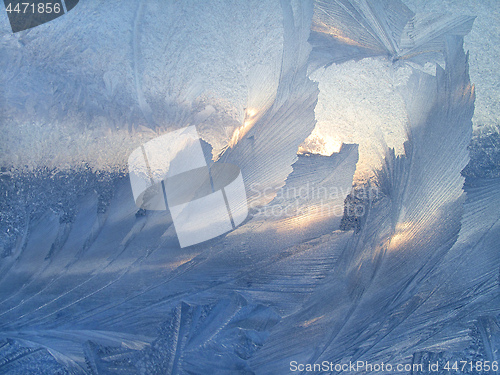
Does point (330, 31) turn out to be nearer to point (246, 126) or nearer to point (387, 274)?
point (246, 126)

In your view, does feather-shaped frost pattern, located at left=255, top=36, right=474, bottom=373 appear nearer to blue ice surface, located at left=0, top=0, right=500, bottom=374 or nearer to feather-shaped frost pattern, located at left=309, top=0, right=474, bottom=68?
blue ice surface, located at left=0, top=0, right=500, bottom=374

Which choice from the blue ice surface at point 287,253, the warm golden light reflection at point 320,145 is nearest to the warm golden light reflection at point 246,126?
the blue ice surface at point 287,253

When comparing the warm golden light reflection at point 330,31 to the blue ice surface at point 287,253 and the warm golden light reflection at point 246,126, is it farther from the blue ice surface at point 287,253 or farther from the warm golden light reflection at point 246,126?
the warm golden light reflection at point 246,126

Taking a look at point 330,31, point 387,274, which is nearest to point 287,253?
point 387,274

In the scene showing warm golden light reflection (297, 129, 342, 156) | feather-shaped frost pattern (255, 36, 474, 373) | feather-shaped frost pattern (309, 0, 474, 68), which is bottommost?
feather-shaped frost pattern (255, 36, 474, 373)

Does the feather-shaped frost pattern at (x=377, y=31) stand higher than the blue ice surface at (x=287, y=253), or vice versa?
the feather-shaped frost pattern at (x=377, y=31)

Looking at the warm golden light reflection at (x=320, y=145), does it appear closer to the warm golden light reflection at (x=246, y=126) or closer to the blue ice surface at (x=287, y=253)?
the blue ice surface at (x=287, y=253)

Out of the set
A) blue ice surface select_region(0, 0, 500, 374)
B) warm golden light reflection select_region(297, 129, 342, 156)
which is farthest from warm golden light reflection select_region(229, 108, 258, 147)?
warm golden light reflection select_region(297, 129, 342, 156)

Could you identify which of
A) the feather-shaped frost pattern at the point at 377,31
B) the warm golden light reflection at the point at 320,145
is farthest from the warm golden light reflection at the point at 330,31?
the warm golden light reflection at the point at 320,145

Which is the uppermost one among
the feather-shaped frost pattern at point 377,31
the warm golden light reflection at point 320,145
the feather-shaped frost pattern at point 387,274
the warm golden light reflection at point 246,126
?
the feather-shaped frost pattern at point 377,31

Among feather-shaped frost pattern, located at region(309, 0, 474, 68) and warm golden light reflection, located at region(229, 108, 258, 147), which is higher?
feather-shaped frost pattern, located at region(309, 0, 474, 68)

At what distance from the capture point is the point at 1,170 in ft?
2.72

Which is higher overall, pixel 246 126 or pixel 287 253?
pixel 246 126

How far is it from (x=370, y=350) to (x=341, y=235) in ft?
1.00
